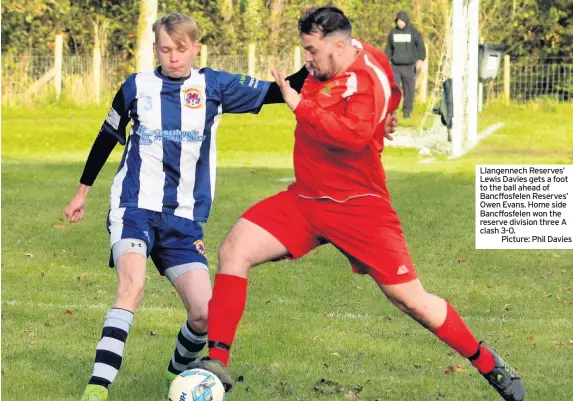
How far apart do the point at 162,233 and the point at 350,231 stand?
0.95 metres

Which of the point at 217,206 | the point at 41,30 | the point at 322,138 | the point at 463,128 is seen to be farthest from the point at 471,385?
the point at 41,30

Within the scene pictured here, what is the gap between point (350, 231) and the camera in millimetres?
6277

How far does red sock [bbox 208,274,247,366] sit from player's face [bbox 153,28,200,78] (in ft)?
3.46

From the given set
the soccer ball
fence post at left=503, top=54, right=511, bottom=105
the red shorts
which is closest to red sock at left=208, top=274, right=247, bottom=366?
the soccer ball

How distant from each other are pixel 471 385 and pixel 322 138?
5.90 feet

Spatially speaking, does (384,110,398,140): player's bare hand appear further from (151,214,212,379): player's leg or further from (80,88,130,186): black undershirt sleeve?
(80,88,130,186): black undershirt sleeve

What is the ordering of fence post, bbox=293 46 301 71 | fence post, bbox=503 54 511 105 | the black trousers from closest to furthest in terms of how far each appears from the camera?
the black trousers → fence post, bbox=503 54 511 105 → fence post, bbox=293 46 301 71

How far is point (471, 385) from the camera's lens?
6.99 meters

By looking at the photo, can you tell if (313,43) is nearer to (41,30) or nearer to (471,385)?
(471,385)

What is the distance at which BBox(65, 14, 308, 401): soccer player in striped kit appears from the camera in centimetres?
644

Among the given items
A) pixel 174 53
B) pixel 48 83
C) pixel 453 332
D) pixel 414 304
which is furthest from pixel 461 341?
pixel 48 83

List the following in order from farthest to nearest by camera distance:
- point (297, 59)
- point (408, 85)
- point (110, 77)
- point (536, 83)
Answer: point (297, 59)
point (110, 77)
point (536, 83)
point (408, 85)

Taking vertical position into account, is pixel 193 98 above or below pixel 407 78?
above

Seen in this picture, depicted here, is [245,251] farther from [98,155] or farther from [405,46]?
[405,46]
